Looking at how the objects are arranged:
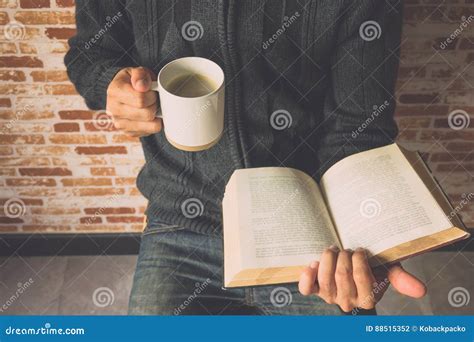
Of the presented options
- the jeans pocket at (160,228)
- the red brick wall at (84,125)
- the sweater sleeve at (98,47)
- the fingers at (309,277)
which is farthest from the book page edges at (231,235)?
the red brick wall at (84,125)

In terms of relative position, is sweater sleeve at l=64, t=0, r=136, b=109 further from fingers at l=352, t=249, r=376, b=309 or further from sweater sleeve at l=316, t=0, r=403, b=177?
fingers at l=352, t=249, r=376, b=309

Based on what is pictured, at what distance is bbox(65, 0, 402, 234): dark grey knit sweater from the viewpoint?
0.95 meters

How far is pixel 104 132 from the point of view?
151 cm

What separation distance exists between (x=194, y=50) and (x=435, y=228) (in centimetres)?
59

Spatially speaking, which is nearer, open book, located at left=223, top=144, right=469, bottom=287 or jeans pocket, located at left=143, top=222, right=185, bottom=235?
open book, located at left=223, top=144, right=469, bottom=287

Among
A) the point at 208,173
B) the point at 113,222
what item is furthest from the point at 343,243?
the point at 113,222

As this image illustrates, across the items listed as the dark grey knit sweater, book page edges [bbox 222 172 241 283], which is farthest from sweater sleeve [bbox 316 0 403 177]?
book page edges [bbox 222 172 241 283]

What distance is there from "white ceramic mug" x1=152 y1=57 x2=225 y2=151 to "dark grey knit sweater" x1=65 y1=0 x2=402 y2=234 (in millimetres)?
145

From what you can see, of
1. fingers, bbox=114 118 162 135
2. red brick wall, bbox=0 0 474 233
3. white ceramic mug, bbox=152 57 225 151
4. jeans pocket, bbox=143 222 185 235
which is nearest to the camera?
white ceramic mug, bbox=152 57 225 151

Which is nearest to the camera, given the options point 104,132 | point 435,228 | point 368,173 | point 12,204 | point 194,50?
point 435,228

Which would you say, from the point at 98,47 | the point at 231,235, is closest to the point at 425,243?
the point at 231,235

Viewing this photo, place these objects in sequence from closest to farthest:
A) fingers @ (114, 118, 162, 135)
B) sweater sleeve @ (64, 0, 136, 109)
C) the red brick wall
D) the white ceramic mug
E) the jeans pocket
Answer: the white ceramic mug < fingers @ (114, 118, 162, 135) < sweater sleeve @ (64, 0, 136, 109) < the jeans pocket < the red brick wall

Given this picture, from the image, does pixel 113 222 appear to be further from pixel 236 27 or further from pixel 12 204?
pixel 236 27

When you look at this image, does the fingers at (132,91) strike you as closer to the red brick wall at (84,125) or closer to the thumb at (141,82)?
the thumb at (141,82)
